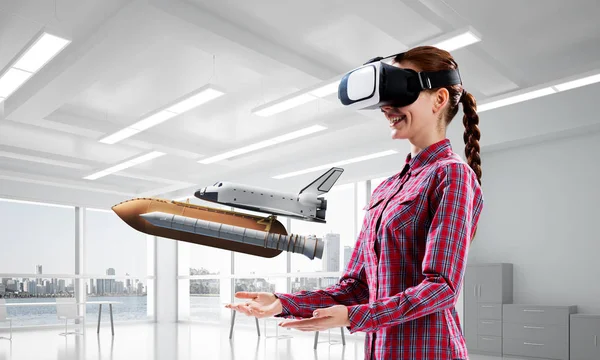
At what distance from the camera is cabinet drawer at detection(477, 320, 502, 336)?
9227mm

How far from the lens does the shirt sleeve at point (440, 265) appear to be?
2.93 feet

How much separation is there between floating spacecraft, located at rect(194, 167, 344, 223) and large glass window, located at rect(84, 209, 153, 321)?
15.9 meters

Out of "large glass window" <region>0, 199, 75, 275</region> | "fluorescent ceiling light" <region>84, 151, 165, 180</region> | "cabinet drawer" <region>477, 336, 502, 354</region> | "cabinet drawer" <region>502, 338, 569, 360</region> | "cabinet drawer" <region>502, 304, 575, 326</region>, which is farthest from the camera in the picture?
"large glass window" <region>0, 199, 75, 275</region>

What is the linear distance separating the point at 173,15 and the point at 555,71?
5.17 metres

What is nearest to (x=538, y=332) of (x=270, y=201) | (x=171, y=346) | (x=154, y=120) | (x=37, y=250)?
(x=171, y=346)

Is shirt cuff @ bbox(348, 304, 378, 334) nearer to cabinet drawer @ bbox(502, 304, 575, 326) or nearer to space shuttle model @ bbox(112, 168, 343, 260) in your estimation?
space shuttle model @ bbox(112, 168, 343, 260)

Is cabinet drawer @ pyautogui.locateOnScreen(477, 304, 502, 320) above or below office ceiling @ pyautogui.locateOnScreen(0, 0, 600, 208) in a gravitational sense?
below

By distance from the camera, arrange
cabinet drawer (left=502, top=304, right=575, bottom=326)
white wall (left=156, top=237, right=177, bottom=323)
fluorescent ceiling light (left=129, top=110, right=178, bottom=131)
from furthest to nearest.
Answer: white wall (left=156, top=237, right=177, bottom=323), cabinet drawer (left=502, top=304, right=575, bottom=326), fluorescent ceiling light (left=129, top=110, right=178, bottom=131)

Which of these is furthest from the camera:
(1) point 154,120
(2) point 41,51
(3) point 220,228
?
(1) point 154,120

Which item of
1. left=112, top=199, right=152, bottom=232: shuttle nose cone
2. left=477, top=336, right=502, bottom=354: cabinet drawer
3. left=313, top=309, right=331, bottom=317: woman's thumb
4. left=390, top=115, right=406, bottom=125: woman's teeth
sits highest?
left=390, top=115, right=406, bottom=125: woman's teeth

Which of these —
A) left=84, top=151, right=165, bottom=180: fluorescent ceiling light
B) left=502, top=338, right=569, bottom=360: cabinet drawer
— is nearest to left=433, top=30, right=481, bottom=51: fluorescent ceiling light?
left=502, top=338, right=569, bottom=360: cabinet drawer

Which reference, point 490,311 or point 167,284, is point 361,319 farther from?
point 167,284

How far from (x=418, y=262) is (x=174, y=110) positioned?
708 centimetres

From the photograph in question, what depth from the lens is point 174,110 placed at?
7.75 metres
